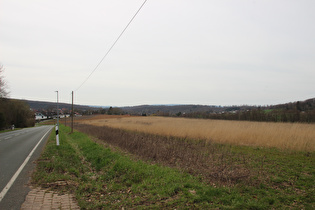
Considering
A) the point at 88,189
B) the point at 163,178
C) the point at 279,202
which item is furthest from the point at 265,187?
the point at 88,189

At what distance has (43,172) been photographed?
23.1 ft

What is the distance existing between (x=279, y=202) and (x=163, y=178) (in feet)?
9.20

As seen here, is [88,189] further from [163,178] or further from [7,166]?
[7,166]

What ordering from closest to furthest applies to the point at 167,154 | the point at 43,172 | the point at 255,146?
the point at 43,172, the point at 167,154, the point at 255,146

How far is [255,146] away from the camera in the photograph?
11.9m

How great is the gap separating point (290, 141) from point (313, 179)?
5.59 meters

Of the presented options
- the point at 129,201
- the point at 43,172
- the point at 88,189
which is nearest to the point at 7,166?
the point at 43,172

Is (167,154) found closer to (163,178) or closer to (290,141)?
(163,178)

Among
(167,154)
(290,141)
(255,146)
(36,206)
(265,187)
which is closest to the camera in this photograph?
(36,206)

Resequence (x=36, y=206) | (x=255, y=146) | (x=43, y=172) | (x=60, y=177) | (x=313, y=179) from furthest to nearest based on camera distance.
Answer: (x=255, y=146) < (x=43, y=172) < (x=60, y=177) < (x=313, y=179) < (x=36, y=206)

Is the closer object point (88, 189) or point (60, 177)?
point (88, 189)

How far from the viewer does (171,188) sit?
515cm

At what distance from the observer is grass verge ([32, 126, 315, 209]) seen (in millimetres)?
4474

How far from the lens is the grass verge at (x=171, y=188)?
176 inches
